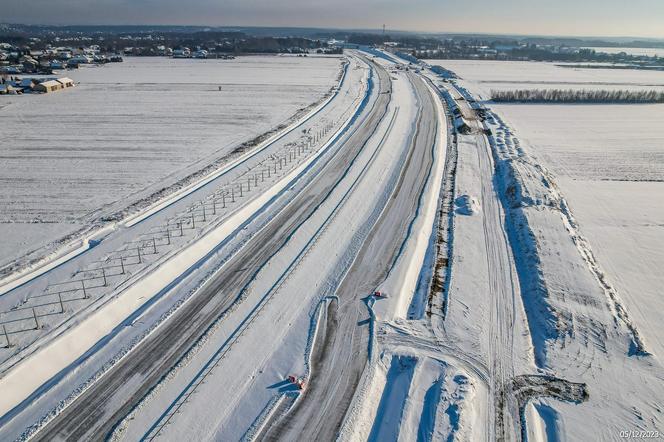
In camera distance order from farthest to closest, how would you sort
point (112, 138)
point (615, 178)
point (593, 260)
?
point (112, 138), point (615, 178), point (593, 260)

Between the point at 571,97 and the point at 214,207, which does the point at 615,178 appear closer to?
the point at 214,207

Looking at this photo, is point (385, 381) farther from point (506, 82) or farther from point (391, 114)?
point (506, 82)

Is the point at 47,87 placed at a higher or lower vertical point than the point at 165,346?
higher

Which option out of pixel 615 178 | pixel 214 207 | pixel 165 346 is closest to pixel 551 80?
pixel 615 178

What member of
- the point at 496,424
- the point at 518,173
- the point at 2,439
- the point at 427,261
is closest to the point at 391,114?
the point at 518,173

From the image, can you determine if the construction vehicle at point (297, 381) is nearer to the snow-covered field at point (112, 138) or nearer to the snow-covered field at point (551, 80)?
the snow-covered field at point (112, 138)

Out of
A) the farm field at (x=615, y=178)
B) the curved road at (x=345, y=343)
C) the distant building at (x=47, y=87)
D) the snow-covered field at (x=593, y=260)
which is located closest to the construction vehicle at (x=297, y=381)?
the curved road at (x=345, y=343)

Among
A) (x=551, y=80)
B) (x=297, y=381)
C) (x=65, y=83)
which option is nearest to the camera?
(x=297, y=381)
